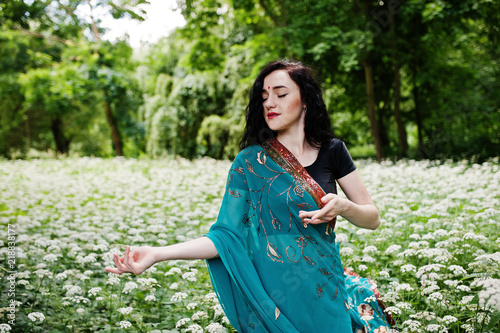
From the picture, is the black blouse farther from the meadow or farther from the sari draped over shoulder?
the meadow

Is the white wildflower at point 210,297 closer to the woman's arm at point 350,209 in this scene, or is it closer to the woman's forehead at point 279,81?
the woman's arm at point 350,209

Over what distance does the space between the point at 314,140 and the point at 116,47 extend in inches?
578

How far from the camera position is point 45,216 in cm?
448

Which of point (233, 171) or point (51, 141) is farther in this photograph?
point (51, 141)

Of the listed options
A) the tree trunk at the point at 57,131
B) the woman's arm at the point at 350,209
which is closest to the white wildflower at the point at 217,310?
the woman's arm at the point at 350,209

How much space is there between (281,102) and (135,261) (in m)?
1.01

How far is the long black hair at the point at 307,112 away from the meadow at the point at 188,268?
3.44 feet

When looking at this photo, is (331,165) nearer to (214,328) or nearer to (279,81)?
(279,81)

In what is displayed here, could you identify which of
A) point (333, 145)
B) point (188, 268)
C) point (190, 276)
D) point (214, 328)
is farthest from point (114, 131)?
point (333, 145)

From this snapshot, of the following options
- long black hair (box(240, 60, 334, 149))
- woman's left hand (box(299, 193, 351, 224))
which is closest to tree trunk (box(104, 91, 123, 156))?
long black hair (box(240, 60, 334, 149))

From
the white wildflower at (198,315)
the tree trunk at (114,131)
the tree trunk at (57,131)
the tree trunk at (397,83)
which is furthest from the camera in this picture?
the tree trunk at (57,131)

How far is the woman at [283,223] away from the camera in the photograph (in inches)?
64.3

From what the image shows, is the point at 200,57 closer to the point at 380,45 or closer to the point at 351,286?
the point at 380,45

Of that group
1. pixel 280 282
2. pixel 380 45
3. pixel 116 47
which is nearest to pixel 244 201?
pixel 280 282
